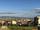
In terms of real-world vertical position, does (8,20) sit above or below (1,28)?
above

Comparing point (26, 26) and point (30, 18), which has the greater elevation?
point (30, 18)

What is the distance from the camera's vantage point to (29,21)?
3760 millimetres

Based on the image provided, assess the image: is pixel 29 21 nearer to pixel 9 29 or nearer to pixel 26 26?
pixel 26 26

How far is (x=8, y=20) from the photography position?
3668 millimetres

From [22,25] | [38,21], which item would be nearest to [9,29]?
[22,25]

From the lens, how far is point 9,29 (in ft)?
11.9

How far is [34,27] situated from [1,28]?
100cm

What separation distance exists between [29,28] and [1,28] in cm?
83

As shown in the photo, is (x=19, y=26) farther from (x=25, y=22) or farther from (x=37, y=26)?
(x=37, y=26)

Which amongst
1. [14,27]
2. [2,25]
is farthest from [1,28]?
[14,27]

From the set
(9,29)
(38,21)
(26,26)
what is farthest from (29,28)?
(9,29)

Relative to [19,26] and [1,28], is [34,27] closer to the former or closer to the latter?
[19,26]

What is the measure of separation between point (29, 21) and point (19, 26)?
0.35 m

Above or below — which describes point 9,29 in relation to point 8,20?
below
